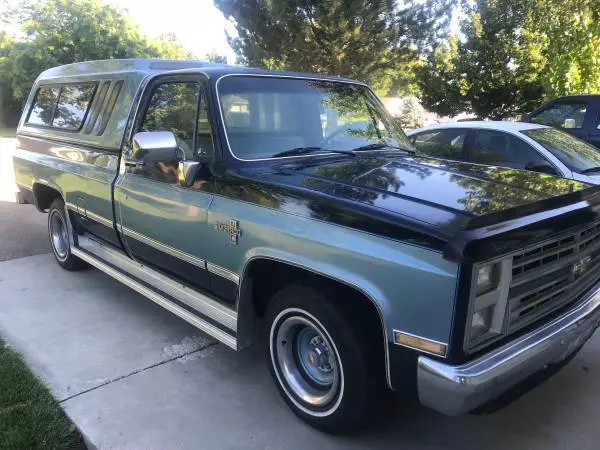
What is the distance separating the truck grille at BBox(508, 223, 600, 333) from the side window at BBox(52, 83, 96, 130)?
13.3 feet

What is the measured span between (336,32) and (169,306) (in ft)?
39.2

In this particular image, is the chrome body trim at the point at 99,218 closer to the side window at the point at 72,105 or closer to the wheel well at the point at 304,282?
the side window at the point at 72,105

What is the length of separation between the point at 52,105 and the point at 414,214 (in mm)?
4702

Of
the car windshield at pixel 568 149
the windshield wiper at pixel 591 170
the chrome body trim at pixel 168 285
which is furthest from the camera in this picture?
the car windshield at pixel 568 149

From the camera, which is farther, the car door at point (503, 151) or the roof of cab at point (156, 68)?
the car door at point (503, 151)

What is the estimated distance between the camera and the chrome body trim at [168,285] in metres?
3.35

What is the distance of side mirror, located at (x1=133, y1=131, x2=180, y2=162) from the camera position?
322 centimetres

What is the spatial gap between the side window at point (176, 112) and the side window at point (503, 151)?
13.1 feet

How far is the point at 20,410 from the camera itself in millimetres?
3111

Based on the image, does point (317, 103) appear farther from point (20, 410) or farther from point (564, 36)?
point (564, 36)

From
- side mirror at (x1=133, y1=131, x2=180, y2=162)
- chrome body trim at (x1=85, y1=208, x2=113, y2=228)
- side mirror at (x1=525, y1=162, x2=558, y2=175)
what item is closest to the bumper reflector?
→ side mirror at (x1=133, y1=131, x2=180, y2=162)

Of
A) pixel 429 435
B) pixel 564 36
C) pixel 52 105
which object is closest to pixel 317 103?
pixel 429 435

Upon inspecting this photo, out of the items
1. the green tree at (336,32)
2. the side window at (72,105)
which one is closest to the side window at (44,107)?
the side window at (72,105)

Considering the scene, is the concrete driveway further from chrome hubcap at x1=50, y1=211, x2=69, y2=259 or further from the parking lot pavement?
chrome hubcap at x1=50, y1=211, x2=69, y2=259
